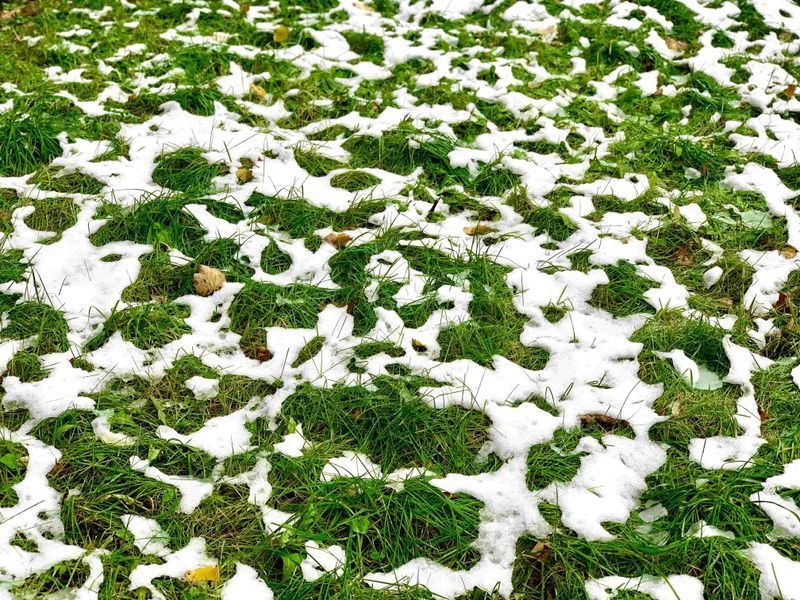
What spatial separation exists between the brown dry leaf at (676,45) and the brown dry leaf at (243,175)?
10.7 ft

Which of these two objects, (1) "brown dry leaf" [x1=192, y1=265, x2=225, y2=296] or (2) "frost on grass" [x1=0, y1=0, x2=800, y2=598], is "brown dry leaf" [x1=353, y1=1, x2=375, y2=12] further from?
(1) "brown dry leaf" [x1=192, y1=265, x2=225, y2=296]

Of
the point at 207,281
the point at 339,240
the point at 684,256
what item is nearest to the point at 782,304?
the point at 684,256

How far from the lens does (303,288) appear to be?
3215mm

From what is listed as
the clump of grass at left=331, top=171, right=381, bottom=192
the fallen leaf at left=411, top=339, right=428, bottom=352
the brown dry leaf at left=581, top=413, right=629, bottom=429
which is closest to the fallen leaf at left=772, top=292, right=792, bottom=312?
the brown dry leaf at left=581, top=413, right=629, bottom=429

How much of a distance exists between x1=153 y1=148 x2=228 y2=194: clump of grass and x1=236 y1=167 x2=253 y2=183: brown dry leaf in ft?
0.36

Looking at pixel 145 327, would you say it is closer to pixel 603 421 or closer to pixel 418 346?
pixel 418 346

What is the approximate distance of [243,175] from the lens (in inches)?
151

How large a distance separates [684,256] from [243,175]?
7.67 ft

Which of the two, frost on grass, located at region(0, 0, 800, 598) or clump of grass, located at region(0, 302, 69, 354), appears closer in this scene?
frost on grass, located at region(0, 0, 800, 598)

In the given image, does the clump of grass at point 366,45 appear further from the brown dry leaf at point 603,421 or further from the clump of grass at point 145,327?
the brown dry leaf at point 603,421

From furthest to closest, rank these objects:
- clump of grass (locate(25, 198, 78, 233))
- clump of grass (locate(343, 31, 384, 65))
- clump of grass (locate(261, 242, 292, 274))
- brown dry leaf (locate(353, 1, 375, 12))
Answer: brown dry leaf (locate(353, 1, 375, 12)) < clump of grass (locate(343, 31, 384, 65)) < clump of grass (locate(25, 198, 78, 233)) < clump of grass (locate(261, 242, 292, 274))

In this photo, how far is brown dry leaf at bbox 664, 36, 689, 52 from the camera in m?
5.09

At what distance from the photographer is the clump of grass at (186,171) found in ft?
12.3

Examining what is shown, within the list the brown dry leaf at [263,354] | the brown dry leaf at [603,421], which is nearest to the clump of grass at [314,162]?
the brown dry leaf at [263,354]
